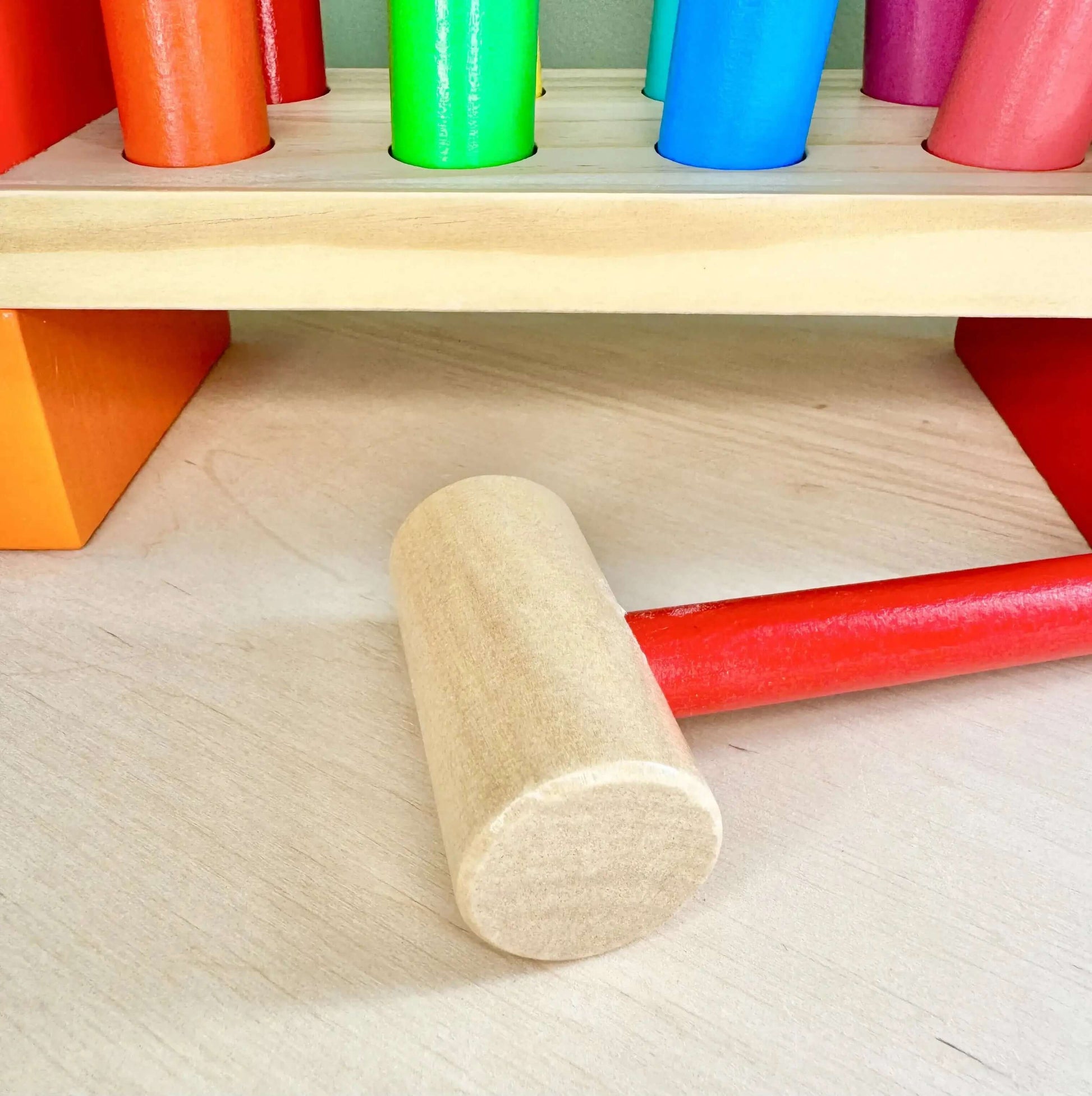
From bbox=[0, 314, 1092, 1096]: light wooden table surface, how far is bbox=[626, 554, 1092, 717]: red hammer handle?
35 mm

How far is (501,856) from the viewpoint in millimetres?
343

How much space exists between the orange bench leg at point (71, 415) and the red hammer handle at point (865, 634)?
36 cm

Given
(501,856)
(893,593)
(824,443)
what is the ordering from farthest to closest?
(824,443) < (893,593) < (501,856)

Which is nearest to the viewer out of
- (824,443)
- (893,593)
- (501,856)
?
(501,856)

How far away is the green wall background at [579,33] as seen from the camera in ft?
2.78

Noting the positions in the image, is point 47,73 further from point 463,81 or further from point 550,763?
point 550,763

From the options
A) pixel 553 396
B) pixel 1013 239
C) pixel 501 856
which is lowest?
pixel 553 396

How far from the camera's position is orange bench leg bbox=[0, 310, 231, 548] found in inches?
21.7

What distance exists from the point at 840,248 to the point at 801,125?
0.28ft

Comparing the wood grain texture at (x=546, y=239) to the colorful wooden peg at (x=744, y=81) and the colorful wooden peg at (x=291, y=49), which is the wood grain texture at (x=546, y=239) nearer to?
the colorful wooden peg at (x=744, y=81)

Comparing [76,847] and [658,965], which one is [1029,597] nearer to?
[658,965]

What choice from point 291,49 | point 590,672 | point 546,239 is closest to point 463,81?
point 546,239

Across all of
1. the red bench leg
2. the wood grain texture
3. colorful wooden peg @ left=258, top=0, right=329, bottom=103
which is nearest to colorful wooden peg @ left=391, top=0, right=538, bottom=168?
the wood grain texture

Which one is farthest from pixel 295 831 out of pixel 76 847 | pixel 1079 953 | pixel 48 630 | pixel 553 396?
pixel 553 396
